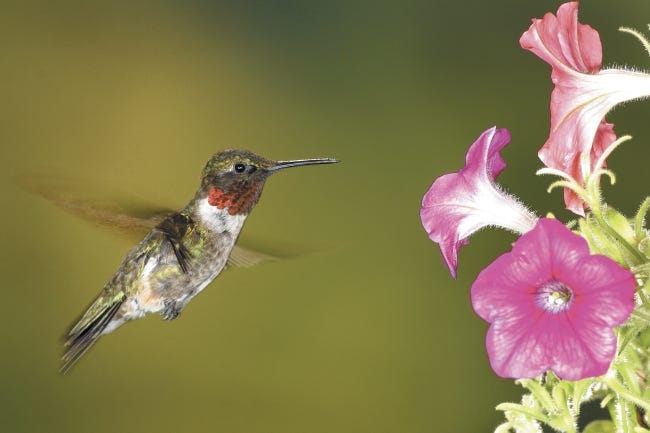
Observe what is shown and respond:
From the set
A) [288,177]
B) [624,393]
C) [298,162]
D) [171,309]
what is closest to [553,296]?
[624,393]

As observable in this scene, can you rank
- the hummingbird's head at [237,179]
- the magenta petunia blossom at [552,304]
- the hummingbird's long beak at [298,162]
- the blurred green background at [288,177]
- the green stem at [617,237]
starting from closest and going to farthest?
the magenta petunia blossom at [552,304]
the green stem at [617,237]
the hummingbird's long beak at [298,162]
the hummingbird's head at [237,179]
the blurred green background at [288,177]

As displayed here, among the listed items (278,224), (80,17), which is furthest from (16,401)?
(80,17)

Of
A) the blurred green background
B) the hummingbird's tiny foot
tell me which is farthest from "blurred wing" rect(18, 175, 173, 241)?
the blurred green background

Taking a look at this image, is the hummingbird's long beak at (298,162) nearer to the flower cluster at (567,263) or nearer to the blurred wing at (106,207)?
the blurred wing at (106,207)

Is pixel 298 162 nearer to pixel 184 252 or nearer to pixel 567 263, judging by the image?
pixel 184 252

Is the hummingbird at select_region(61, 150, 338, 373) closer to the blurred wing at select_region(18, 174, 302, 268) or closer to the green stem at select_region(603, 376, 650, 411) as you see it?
the blurred wing at select_region(18, 174, 302, 268)

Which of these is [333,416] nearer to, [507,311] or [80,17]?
[80,17]

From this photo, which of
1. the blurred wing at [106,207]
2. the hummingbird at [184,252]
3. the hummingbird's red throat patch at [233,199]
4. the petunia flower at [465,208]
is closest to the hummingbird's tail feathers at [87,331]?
the hummingbird at [184,252]

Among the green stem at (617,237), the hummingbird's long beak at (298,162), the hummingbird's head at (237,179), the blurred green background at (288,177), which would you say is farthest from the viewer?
the blurred green background at (288,177)
